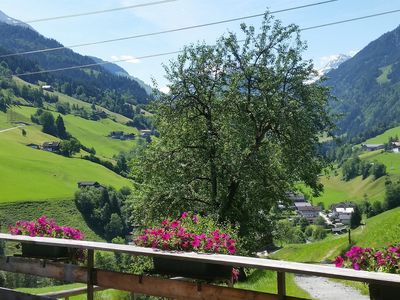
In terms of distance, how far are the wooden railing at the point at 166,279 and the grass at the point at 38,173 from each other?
425 ft

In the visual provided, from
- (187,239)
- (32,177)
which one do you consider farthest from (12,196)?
Answer: (187,239)

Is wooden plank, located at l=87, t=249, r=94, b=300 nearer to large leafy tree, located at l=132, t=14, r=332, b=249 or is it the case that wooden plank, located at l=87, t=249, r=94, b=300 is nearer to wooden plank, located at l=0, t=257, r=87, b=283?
wooden plank, located at l=0, t=257, r=87, b=283

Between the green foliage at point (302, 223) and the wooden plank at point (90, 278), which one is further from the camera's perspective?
the green foliage at point (302, 223)

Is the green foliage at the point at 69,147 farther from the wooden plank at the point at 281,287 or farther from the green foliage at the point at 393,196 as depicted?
the wooden plank at the point at 281,287

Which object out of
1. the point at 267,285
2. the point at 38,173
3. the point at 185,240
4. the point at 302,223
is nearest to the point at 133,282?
the point at 185,240

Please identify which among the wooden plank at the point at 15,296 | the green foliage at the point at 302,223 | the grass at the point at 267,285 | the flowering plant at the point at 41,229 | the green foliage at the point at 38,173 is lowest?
the green foliage at the point at 302,223

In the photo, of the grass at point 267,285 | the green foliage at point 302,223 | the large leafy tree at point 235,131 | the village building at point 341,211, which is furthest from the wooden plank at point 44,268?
the village building at point 341,211

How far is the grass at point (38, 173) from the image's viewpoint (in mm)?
140750

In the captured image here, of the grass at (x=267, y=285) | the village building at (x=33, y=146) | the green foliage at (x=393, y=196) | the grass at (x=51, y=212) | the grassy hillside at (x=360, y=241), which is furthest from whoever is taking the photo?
the village building at (x=33, y=146)

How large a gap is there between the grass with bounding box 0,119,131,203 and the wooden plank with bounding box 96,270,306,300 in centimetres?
13053

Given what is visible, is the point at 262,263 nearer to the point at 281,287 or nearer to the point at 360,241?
the point at 281,287

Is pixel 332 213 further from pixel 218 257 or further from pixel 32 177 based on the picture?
pixel 218 257

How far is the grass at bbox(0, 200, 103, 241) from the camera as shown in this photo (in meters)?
127

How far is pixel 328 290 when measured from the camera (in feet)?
54.1
